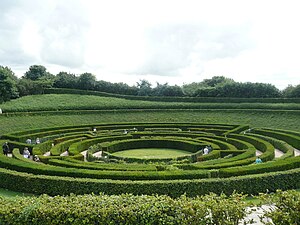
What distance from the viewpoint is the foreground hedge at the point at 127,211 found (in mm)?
7758

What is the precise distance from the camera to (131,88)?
215 ft

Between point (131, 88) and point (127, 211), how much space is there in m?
57.9

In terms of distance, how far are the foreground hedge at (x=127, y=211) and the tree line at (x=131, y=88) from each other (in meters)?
41.3

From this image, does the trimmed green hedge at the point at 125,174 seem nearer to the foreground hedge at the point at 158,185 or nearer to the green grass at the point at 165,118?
the foreground hedge at the point at 158,185

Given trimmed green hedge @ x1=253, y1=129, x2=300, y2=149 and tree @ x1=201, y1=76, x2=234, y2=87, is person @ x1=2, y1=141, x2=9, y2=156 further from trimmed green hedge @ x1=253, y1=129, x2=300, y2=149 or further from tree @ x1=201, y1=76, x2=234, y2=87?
tree @ x1=201, y1=76, x2=234, y2=87

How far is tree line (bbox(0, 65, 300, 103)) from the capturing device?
49.8 metres

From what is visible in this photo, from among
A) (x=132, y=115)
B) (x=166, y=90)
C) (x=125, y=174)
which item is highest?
(x=166, y=90)

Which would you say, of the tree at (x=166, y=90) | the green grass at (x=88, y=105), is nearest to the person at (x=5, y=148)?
the green grass at (x=88, y=105)

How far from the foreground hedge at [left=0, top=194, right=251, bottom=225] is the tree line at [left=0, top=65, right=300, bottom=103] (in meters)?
41.3

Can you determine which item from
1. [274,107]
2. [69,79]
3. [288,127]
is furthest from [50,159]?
[69,79]

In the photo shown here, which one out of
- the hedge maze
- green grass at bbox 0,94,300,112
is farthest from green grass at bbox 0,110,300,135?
the hedge maze

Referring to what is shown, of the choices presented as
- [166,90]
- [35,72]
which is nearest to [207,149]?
[166,90]

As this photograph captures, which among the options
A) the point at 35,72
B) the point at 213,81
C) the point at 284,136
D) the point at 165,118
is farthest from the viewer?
the point at 213,81

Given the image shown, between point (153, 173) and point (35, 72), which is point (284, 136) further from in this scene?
point (35, 72)
